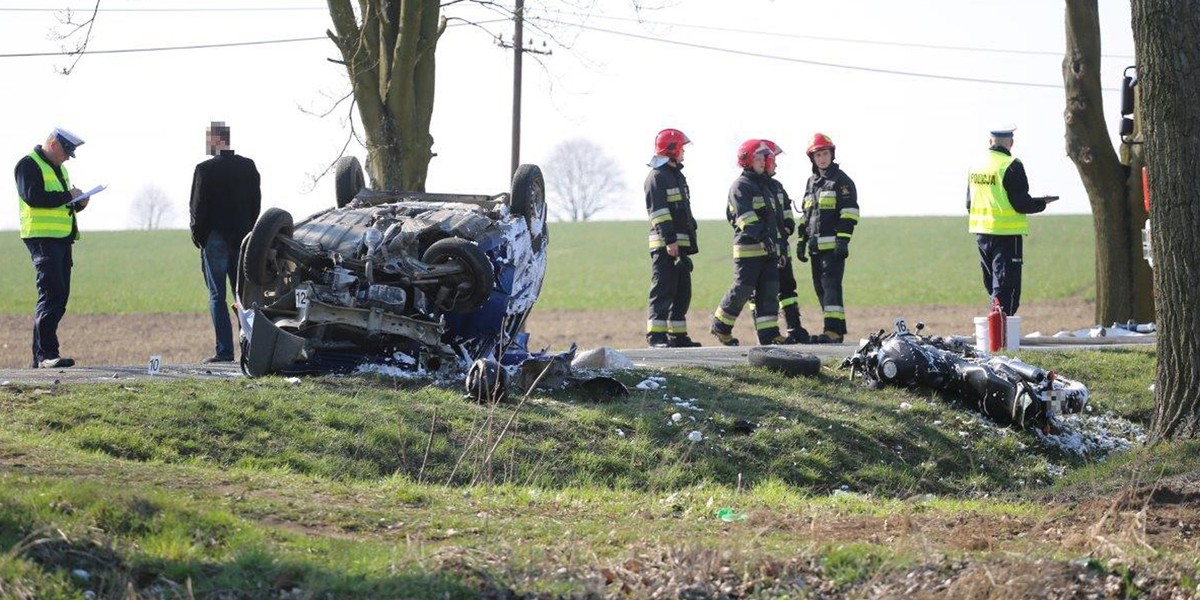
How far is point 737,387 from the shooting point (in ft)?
39.9

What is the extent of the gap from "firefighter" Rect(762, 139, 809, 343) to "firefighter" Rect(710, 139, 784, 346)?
0.23 feet

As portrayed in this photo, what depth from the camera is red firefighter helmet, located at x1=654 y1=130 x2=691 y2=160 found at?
1500 centimetres

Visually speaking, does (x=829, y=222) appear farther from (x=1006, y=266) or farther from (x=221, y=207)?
(x=221, y=207)

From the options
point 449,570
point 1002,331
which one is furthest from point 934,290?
point 449,570

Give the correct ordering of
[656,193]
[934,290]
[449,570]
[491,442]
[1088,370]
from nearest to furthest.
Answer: [449,570]
[491,442]
[1088,370]
[656,193]
[934,290]

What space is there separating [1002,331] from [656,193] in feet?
11.5

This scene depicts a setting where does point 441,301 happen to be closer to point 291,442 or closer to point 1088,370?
point 291,442

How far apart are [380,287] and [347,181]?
217 cm

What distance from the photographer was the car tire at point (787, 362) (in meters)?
12.8

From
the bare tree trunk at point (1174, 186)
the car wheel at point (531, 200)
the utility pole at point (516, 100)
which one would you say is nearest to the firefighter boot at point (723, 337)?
the car wheel at point (531, 200)

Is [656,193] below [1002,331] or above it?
above

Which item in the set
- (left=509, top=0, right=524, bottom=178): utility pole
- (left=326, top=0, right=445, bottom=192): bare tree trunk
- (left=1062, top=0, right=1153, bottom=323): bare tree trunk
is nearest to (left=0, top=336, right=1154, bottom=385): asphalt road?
(left=1062, top=0, right=1153, bottom=323): bare tree trunk

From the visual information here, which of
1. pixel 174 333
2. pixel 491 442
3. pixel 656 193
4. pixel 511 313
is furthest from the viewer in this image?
pixel 174 333

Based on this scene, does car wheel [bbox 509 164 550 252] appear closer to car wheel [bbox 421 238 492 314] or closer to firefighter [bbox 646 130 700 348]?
car wheel [bbox 421 238 492 314]
